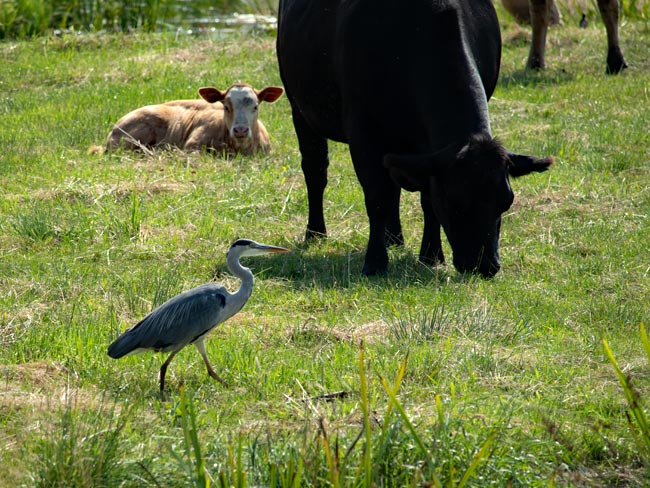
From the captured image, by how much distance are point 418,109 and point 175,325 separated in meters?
2.88

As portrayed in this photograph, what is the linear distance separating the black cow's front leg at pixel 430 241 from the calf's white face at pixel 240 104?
3800mm

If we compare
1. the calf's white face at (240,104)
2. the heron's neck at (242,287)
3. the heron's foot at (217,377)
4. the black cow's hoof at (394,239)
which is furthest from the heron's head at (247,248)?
the calf's white face at (240,104)

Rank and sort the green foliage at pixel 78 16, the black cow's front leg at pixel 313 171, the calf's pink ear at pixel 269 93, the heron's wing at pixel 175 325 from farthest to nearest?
the green foliage at pixel 78 16
the calf's pink ear at pixel 269 93
the black cow's front leg at pixel 313 171
the heron's wing at pixel 175 325

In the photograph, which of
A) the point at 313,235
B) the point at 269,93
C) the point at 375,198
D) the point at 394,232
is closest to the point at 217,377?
the point at 375,198

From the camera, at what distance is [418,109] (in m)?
7.63

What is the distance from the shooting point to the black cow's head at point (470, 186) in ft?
23.3

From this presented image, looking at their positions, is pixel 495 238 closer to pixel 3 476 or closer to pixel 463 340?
pixel 463 340

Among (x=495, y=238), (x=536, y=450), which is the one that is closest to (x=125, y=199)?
(x=495, y=238)

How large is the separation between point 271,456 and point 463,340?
2056mm

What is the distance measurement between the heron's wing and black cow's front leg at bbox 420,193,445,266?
107 inches

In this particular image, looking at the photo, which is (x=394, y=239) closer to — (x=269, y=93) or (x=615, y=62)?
(x=269, y=93)

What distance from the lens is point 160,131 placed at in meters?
12.4

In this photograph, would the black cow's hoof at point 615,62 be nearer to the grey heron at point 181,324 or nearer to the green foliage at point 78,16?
the green foliage at point 78,16

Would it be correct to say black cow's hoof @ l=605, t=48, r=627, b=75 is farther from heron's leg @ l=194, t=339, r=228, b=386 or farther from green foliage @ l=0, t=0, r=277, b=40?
heron's leg @ l=194, t=339, r=228, b=386
